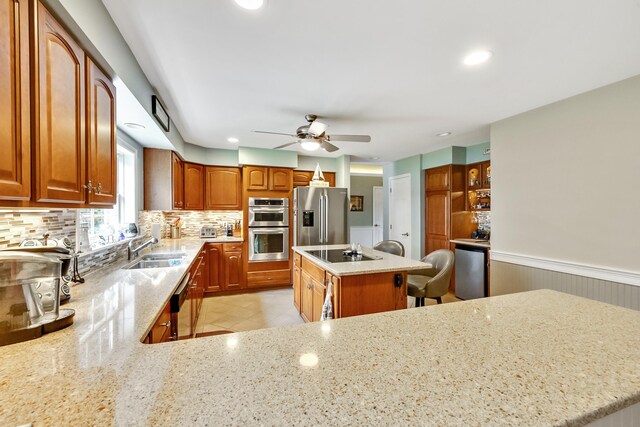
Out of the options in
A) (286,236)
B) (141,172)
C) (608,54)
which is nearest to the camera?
(608,54)

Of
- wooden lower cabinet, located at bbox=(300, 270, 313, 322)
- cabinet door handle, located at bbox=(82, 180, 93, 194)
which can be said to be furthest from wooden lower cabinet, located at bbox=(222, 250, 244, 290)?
cabinet door handle, located at bbox=(82, 180, 93, 194)

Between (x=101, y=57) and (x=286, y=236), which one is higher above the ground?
(x=101, y=57)

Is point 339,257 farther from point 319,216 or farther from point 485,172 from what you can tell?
point 485,172

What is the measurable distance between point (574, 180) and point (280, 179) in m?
3.66

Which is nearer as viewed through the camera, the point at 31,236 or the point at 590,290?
the point at 31,236

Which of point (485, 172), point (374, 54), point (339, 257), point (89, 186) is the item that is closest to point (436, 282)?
point (339, 257)

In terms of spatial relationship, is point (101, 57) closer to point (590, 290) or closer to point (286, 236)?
point (286, 236)

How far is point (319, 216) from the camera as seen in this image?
4.52 m

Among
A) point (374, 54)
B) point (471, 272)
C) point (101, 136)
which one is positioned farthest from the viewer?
point (471, 272)

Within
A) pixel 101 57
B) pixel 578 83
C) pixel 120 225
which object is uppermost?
pixel 578 83

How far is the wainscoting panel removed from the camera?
214cm

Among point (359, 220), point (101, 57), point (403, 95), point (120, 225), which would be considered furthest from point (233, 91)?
point (359, 220)

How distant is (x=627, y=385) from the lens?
2.21 feet

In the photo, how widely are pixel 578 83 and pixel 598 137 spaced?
1.63 feet
